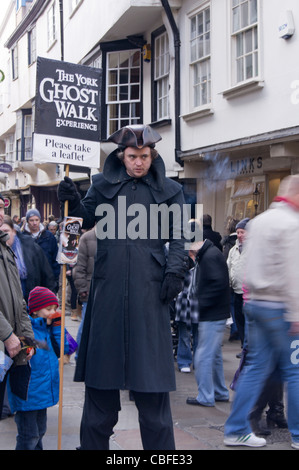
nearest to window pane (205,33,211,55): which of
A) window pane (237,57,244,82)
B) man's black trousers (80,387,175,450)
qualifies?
window pane (237,57,244,82)

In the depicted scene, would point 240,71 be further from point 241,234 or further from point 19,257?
point 19,257

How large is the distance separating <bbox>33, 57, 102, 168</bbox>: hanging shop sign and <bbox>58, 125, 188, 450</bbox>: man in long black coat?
1054 mm

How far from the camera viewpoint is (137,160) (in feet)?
13.2

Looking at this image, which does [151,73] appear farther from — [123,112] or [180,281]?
[180,281]

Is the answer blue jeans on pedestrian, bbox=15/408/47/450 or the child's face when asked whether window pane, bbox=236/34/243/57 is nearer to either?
the child's face

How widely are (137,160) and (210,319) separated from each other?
2668 mm

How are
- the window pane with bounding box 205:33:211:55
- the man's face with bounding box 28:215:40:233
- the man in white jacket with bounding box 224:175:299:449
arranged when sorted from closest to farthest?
the man in white jacket with bounding box 224:175:299:449 → the man's face with bounding box 28:215:40:233 → the window pane with bounding box 205:33:211:55

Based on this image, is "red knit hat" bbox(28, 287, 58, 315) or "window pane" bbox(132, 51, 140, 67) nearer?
"red knit hat" bbox(28, 287, 58, 315)

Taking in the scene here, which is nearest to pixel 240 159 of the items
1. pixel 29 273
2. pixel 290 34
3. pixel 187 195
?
pixel 187 195

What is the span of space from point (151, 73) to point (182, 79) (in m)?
1.80

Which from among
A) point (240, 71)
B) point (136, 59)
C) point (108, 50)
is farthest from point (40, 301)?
point (108, 50)

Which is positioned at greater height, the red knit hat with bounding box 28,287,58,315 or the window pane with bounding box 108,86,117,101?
the window pane with bounding box 108,86,117,101

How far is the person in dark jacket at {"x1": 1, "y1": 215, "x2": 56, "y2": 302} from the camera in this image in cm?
636

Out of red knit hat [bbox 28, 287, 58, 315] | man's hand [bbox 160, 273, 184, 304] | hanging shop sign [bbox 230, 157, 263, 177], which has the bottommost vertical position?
red knit hat [bbox 28, 287, 58, 315]
